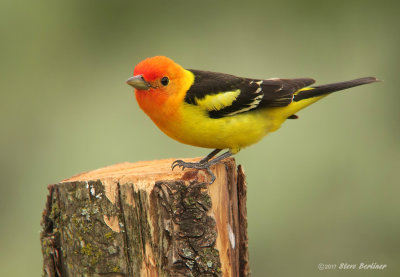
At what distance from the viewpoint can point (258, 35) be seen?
816cm

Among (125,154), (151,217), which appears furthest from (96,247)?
(125,154)

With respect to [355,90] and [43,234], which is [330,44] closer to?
[355,90]

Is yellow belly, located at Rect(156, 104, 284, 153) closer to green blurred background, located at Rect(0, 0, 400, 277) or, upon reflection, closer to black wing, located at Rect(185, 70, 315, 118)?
black wing, located at Rect(185, 70, 315, 118)

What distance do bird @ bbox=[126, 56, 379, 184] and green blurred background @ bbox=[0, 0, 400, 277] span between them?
76.5 inches

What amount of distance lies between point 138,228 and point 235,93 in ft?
6.11

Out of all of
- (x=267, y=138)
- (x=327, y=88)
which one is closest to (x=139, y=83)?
(x=327, y=88)

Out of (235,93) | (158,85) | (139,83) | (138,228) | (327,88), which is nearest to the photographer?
(138,228)

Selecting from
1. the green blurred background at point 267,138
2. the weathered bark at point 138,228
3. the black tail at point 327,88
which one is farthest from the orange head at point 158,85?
the green blurred background at point 267,138

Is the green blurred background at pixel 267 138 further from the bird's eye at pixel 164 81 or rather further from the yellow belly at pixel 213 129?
the bird's eye at pixel 164 81

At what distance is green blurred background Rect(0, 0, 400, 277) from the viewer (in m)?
6.89

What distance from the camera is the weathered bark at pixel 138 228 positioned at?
140 inches

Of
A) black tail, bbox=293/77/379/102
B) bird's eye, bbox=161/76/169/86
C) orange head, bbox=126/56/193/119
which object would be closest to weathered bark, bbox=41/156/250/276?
orange head, bbox=126/56/193/119

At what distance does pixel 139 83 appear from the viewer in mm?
4520

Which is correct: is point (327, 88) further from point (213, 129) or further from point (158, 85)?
point (158, 85)
